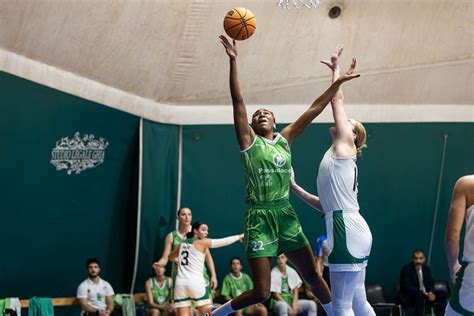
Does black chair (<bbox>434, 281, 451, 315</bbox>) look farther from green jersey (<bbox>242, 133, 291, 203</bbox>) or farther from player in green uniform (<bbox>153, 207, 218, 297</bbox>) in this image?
green jersey (<bbox>242, 133, 291, 203</bbox>)

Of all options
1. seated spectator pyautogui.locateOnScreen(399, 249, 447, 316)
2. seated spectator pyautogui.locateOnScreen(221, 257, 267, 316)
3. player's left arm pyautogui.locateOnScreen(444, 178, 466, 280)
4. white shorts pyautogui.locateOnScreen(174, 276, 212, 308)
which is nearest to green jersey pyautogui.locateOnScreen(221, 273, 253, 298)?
seated spectator pyautogui.locateOnScreen(221, 257, 267, 316)

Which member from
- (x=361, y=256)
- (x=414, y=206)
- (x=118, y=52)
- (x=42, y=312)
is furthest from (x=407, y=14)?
(x=361, y=256)

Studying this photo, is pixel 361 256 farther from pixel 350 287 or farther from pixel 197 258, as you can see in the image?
pixel 197 258

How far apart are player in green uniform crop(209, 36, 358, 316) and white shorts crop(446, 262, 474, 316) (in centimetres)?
234

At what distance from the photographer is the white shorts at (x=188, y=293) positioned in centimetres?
1358

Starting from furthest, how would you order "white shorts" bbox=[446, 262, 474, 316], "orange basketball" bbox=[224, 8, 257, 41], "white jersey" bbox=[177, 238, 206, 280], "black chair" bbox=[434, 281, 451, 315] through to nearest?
"black chair" bbox=[434, 281, 451, 315] < "white jersey" bbox=[177, 238, 206, 280] < "orange basketball" bbox=[224, 8, 257, 41] < "white shorts" bbox=[446, 262, 474, 316]

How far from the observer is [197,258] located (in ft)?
45.2

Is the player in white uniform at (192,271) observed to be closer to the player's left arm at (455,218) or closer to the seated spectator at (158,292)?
the seated spectator at (158,292)

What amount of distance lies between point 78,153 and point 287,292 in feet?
13.2

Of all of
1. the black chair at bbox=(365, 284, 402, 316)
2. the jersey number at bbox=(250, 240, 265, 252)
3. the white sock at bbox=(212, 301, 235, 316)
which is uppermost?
the jersey number at bbox=(250, 240, 265, 252)

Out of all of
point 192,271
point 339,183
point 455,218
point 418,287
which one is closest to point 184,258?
point 192,271

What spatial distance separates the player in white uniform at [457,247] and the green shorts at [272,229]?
2.36 metres

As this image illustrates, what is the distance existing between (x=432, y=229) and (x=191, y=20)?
19.4ft

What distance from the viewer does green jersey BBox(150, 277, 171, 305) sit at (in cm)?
1489
